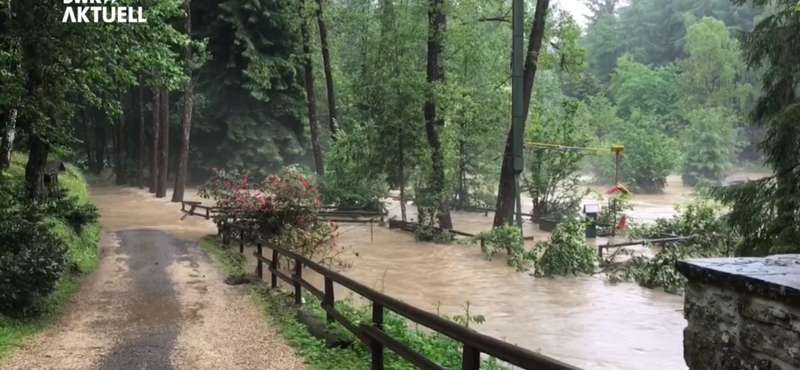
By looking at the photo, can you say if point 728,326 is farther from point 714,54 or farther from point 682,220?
point 714,54

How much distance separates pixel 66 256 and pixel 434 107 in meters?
12.9

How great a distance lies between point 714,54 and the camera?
153 feet

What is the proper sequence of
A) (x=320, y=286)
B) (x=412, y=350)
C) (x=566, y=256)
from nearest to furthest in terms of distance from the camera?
(x=412, y=350) < (x=320, y=286) < (x=566, y=256)

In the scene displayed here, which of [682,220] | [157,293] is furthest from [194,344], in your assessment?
[682,220]

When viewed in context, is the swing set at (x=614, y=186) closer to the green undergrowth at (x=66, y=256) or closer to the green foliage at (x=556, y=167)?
the green foliage at (x=556, y=167)

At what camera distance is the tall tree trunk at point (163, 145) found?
2839 centimetres

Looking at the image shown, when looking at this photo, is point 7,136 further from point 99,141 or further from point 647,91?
point 647,91

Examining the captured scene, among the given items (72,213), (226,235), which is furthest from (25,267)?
(226,235)

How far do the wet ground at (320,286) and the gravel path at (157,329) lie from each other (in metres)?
0.02

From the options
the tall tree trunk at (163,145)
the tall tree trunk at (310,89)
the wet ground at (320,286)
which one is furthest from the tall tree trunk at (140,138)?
the wet ground at (320,286)

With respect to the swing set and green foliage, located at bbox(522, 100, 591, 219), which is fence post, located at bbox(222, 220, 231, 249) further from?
green foliage, located at bbox(522, 100, 591, 219)

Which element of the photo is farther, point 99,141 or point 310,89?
point 99,141

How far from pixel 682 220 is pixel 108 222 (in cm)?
1822

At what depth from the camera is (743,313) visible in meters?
2.74
